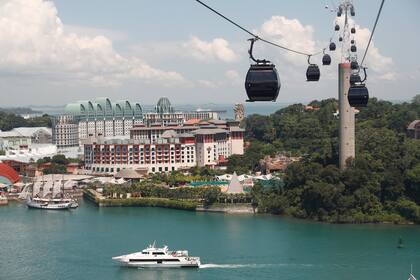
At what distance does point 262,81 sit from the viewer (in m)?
2.72

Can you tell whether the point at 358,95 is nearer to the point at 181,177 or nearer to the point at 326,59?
the point at 326,59

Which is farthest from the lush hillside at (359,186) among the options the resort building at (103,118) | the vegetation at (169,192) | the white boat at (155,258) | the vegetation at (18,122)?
the vegetation at (18,122)

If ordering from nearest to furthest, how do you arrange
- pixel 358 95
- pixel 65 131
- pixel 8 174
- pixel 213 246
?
1. pixel 358 95
2. pixel 213 246
3. pixel 8 174
4. pixel 65 131

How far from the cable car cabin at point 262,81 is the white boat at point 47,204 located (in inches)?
481

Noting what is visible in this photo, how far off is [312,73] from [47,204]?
35.7 ft

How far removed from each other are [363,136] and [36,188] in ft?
20.9

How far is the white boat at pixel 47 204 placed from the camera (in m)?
14.6

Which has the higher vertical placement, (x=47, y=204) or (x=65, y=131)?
(x=65, y=131)

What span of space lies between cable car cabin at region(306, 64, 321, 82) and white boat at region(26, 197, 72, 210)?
1042cm

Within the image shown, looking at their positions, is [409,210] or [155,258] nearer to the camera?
[155,258]

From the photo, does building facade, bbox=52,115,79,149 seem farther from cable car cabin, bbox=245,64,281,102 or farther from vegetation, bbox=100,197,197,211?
cable car cabin, bbox=245,64,281,102

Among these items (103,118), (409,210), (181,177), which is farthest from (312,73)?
(103,118)

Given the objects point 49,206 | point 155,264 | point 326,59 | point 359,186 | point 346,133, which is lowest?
point 155,264

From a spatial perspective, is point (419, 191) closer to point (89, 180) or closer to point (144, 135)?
point (89, 180)
